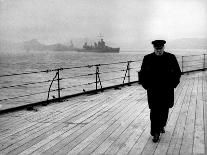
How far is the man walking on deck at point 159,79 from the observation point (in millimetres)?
4254

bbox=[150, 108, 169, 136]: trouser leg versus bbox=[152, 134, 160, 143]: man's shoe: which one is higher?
bbox=[150, 108, 169, 136]: trouser leg

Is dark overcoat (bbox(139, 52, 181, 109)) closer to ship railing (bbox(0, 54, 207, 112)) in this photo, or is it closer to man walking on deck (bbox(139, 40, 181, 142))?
man walking on deck (bbox(139, 40, 181, 142))

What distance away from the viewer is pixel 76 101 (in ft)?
25.6

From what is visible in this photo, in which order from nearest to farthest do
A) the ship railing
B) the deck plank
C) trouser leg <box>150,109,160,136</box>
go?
the deck plank, trouser leg <box>150,109,160,136</box>, the ship railing

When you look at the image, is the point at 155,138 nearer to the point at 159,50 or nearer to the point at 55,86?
the point at 159,50

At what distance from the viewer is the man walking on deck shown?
4.25 metres

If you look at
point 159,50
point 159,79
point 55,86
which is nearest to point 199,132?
point 159,79

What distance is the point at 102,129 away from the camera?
5.08 metres

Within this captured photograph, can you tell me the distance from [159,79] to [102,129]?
4.82 ft

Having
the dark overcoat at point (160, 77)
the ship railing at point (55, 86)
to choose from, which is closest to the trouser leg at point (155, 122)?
the dark overcoat at point (160, 77)

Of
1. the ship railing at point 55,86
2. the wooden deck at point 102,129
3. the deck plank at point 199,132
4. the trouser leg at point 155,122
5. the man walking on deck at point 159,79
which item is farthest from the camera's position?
the ship railing at point 55,86

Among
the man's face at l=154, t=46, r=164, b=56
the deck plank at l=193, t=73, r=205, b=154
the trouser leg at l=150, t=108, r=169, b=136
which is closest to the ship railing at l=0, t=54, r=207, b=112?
the deck plank at l=193, t=73, r=205, b=154

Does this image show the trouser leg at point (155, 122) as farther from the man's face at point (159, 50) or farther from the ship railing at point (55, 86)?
the ship railing at point (55, 86)

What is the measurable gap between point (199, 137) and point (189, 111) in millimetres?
1860
